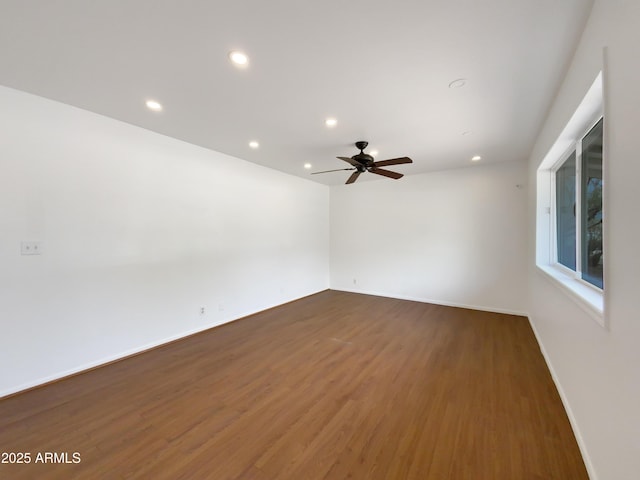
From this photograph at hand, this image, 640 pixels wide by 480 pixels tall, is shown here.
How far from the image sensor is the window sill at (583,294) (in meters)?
1.42

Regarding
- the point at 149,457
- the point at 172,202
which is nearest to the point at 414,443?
the point at 149,457

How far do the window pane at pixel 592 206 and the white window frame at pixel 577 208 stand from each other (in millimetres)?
65

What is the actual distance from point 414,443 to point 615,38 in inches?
96.0

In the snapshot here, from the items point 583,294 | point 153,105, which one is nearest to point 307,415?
point 583,294

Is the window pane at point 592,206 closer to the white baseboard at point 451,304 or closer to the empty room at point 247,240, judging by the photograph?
the empty room at point 247,240

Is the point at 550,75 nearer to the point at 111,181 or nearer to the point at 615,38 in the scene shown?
the point at 615,38

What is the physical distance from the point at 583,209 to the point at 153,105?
3.92m

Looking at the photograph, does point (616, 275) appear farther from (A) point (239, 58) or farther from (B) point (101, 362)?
(B) point (101, 362)

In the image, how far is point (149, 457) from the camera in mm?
1576

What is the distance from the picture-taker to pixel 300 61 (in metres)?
1.82

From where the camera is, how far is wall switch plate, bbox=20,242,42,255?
2248mm

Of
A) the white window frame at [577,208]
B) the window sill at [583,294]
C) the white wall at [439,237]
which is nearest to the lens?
the window sill at [583,294]

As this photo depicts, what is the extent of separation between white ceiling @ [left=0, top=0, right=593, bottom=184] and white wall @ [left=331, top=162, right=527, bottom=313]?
→ 1700mm

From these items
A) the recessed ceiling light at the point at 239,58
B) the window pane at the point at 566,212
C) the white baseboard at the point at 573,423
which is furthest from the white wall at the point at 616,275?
the recessed ceiling light at the point at 239,58
